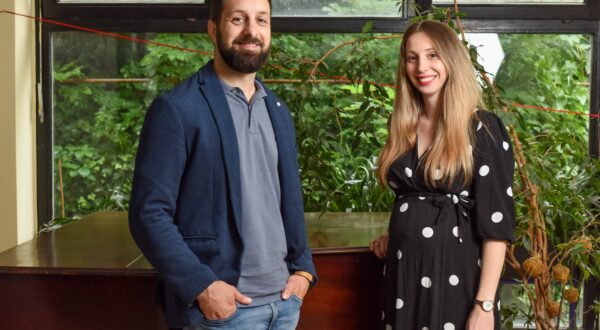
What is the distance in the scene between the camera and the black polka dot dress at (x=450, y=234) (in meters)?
2.31

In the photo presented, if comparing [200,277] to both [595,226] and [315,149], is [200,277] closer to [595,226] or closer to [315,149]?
[315,149]

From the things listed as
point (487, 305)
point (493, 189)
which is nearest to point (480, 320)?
point (487, 305)

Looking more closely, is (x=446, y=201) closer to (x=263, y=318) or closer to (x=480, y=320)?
(x=480, y=320)

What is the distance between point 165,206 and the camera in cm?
204

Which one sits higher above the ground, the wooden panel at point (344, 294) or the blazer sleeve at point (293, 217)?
the blazer sleeve at point (293, 217)

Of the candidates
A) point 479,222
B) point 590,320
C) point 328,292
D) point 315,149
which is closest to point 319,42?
point 315,149

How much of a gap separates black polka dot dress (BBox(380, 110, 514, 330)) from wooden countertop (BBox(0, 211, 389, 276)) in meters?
0.36

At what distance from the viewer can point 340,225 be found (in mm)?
3312

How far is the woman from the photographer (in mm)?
2311

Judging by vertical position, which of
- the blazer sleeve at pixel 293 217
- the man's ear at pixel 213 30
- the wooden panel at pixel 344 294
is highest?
the man's ear at pixel 213 30

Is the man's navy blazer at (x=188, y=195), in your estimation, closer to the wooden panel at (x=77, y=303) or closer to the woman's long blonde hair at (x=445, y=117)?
the wooden panel at (x=77, y=303)

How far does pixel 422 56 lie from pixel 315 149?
5.00 feet

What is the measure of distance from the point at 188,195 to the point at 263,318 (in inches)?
13.7

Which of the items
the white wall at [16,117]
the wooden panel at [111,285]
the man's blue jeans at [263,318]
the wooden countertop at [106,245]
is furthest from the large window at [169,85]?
the man's blue jeans at [263,318]
